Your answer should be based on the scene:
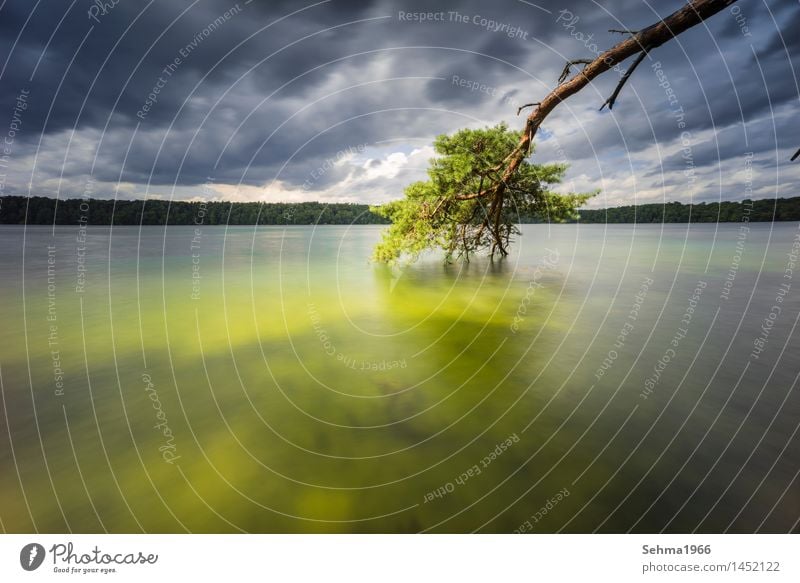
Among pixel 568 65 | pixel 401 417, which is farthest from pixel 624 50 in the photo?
pixel 401 417

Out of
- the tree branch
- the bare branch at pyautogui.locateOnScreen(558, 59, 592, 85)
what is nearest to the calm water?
the tree branch

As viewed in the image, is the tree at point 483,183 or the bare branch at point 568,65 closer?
the bare branch at point 568,65

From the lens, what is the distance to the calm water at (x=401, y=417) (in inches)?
139

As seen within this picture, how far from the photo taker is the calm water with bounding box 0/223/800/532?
3.53m

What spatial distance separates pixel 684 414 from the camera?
16.6 feet

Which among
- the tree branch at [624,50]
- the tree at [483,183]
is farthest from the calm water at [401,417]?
the tree branch at [624,50]

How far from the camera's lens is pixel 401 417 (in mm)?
5129

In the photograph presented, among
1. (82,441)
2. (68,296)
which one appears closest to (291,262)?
(68,296)

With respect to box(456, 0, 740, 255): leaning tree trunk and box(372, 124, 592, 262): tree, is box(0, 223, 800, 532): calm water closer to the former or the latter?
box(372, 124, 592, 262): tree

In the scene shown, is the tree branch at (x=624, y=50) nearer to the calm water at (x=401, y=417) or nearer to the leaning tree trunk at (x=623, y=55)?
the leaning tree trunk at (x=623, y=55)

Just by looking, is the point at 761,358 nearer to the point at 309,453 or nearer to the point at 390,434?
the point at 390,434

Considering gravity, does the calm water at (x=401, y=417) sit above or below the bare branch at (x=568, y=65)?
below

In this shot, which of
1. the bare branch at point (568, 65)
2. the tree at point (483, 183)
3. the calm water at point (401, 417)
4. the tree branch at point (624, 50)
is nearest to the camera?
the calm water at point (401, 417)
